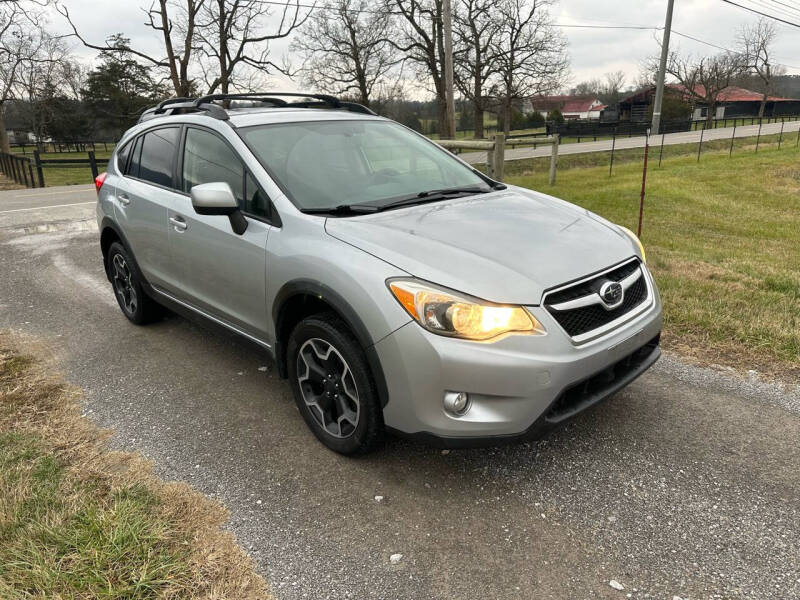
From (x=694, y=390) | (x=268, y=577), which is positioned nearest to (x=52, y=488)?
(x=268, y=577)

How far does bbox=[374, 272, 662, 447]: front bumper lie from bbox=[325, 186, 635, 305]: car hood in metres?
0.21

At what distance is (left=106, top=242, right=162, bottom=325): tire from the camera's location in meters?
4.73

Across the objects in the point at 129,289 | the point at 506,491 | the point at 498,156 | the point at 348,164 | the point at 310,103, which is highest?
the point at 310,103

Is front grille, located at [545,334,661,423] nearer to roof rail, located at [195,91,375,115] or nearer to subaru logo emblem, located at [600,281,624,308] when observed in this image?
subaru logo emblem, located at [600,281,624,308]

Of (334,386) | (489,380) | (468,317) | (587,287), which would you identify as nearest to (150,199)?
(334,386)

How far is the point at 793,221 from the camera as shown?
29.8 feet

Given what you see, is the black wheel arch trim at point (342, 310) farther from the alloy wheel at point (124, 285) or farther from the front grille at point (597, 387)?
the alloy wheel at point (124, 285)

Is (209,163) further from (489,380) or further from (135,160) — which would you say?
(489,380)

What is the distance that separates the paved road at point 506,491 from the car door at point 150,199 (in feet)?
2.75

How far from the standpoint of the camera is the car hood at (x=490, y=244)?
2.49m

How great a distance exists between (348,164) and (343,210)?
22.5 inches

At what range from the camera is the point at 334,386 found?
291cm

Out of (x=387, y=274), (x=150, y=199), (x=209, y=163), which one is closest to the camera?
(x=387, y=274)

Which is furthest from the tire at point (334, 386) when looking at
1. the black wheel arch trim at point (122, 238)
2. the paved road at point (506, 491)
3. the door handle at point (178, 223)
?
the black wheel arch trim at point (122, 238)
